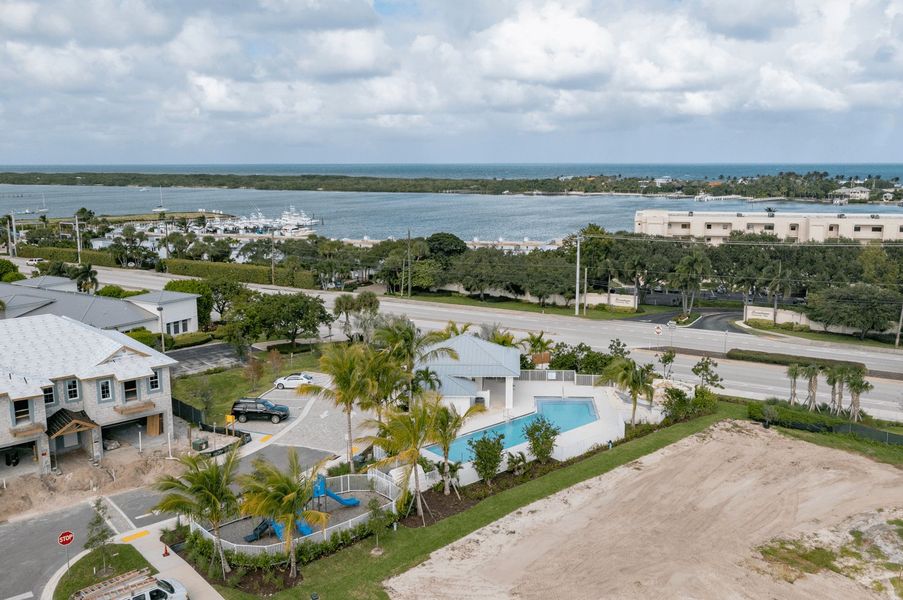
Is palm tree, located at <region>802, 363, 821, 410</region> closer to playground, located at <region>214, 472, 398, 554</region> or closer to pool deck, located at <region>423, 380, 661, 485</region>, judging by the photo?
pool deck, located at <region>423, 380, 661, 485</region>


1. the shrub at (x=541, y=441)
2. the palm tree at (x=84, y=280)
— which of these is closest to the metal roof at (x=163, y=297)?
the palm tree at (x=84, y=280)

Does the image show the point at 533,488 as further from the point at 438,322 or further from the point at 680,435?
the point at 438,322

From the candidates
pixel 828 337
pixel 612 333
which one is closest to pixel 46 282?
pixel 612 333

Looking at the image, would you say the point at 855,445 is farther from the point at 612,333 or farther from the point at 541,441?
the point at 612,333

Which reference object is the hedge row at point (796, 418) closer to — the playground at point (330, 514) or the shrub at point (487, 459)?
the shrub at point (487, 459)

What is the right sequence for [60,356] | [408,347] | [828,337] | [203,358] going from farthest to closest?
1. [828,337]
2. [203,358]
3. [408,347]
4. [60,356]

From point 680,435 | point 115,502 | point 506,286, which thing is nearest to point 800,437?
point 680,435

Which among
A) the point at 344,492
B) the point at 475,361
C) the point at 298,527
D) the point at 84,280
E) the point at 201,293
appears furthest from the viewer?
the point at 84,280
